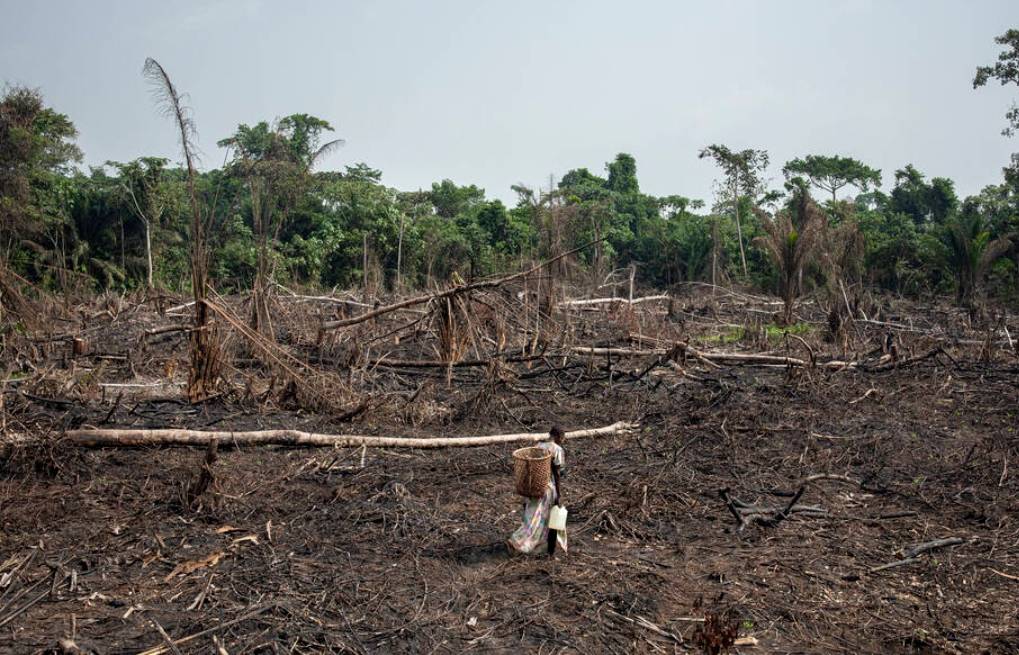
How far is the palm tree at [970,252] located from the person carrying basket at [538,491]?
1961cm

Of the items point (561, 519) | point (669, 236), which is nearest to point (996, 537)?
point (561, 519)

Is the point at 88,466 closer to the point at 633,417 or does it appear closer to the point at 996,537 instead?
the point at 633,417

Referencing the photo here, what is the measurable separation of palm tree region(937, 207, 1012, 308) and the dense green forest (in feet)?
0.16

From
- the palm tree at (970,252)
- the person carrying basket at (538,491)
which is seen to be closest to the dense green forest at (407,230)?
the palm tree at (970,252)

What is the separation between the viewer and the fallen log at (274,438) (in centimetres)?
Result: 723

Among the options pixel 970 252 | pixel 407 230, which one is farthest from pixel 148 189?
pixel 970 252

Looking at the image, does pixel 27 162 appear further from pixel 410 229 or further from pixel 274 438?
pixel 274 438

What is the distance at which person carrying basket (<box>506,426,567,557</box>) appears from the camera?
216 inches

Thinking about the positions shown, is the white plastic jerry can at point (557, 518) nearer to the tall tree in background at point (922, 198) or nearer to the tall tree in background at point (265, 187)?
the tall tree in background at point (265, 187)

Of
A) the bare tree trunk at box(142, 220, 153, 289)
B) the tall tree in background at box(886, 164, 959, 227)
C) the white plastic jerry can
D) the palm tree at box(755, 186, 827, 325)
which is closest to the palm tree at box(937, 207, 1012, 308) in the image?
the palm tree at box(755, 186, 827, 325)

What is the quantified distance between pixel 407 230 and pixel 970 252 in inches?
699

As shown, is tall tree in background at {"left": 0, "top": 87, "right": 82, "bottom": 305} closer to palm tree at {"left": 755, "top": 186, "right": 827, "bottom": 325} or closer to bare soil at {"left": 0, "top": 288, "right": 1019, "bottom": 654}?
bare soil at {"left": 0, "top": 288, "right": 1019, "bottom": 654}

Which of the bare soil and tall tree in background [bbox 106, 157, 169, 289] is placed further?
tall tree in background [bbox 106, 157, 169, 289]

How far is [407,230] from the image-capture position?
29.2m
